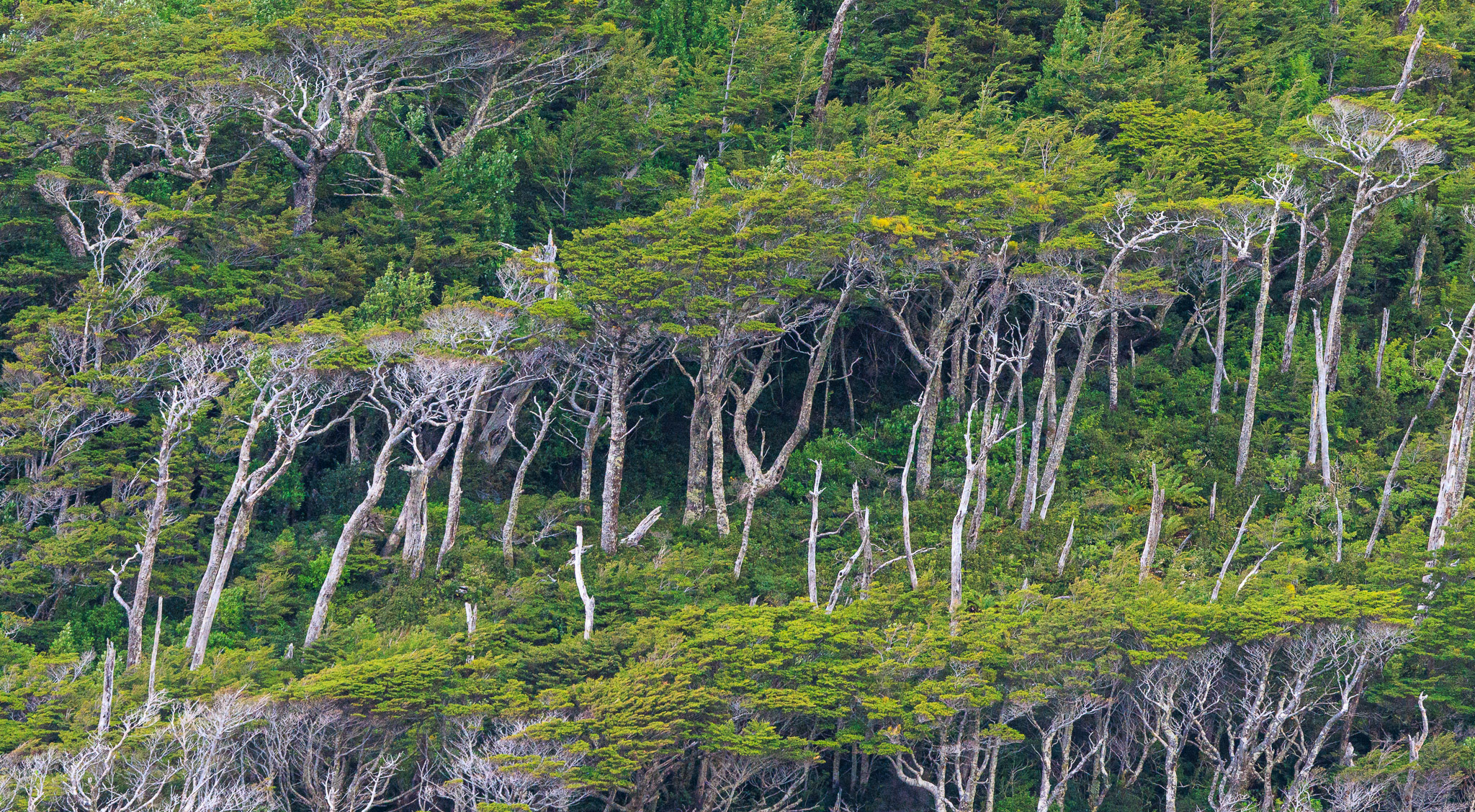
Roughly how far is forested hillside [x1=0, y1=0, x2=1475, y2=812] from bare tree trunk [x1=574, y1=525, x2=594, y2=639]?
187mm

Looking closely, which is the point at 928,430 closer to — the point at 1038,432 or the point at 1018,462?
the point at 1018,462

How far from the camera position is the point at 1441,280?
42938 millimetres

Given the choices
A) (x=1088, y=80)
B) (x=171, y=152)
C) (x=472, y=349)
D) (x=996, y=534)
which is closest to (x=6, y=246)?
(x=171, y=152)

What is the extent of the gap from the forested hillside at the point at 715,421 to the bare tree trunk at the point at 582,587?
0.19 metres

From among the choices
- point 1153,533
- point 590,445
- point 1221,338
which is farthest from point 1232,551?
point 590,445

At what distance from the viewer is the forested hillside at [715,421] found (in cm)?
3275

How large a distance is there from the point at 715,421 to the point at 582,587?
5.01 meters

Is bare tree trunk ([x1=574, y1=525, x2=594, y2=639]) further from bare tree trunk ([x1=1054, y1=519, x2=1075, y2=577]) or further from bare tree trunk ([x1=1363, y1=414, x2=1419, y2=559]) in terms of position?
bare tree trunk ([x1=1363, y1=414, x2=1419, y2=559])

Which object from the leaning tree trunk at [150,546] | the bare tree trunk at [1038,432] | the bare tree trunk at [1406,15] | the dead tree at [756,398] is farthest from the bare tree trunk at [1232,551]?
the leaning tree trunk at [150,546]

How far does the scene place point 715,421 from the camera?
38750mm

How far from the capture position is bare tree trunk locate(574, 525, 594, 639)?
3484 cm

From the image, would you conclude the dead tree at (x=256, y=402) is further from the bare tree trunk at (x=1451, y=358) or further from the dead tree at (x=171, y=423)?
the bare tree trunk at (x=1451, y=358)

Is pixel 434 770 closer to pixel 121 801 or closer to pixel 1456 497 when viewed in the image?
pixel 121 801

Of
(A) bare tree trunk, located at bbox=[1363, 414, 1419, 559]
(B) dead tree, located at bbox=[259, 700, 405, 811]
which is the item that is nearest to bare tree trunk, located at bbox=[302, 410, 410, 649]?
(B) dead tree, located at bbox=[259, 700, 405, 811]
